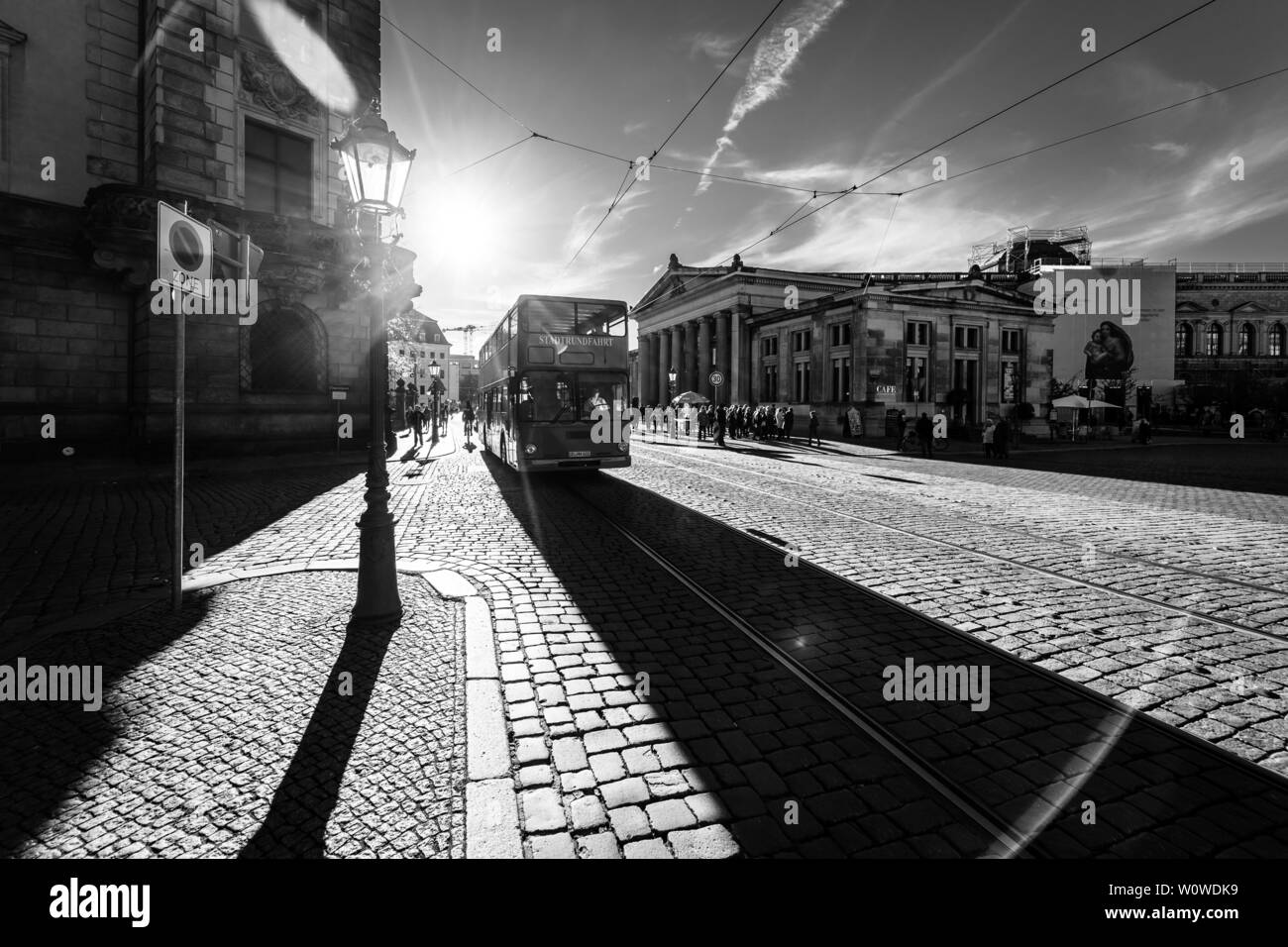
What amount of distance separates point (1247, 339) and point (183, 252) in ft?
324

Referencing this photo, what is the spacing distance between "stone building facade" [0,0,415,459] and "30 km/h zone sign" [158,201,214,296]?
8.71m

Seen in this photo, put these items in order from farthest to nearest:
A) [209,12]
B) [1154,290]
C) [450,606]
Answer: [1154,290]
[209,12]
[450,606]

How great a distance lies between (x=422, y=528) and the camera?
354 inches

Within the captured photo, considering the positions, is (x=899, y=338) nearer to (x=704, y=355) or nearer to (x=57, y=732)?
(x=704, y=355)

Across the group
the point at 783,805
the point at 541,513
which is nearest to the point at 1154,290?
the point at 541,513

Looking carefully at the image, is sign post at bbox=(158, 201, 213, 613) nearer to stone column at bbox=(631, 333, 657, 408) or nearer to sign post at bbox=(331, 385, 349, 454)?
sign post at bbox=(331, 385, 349, 454)

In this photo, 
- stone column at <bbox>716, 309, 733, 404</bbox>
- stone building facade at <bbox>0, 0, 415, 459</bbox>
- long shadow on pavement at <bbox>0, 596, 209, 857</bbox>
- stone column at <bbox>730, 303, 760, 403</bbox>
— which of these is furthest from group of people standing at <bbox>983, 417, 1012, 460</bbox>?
stone column at <bbox>716, 309, 733, 404</bbox>

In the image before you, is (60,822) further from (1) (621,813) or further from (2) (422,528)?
(2) (422,528)

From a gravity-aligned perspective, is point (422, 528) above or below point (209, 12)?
below

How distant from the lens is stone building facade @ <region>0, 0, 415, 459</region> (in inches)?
582

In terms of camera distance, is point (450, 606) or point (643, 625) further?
point (450, 606)

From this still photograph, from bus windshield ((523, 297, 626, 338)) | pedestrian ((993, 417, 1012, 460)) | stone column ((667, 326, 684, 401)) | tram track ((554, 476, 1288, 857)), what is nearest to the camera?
tram track ((554, 476, 1288, 857))
